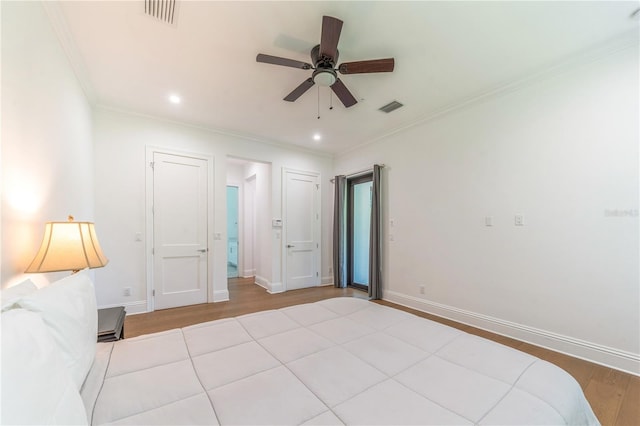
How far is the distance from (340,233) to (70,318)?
13.7 ft

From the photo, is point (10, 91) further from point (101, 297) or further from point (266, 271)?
point (266, 271)

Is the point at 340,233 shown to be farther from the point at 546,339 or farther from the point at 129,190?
the point at 129,190

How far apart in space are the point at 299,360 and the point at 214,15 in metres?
2.36

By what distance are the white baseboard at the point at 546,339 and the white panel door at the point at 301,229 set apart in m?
2.12

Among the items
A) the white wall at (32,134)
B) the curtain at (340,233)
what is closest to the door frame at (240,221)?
the curtain at (340,233)

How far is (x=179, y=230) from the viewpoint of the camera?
3684 millimetres

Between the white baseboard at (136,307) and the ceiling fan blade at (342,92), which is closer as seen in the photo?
the ceiling fan blade at (342,92)

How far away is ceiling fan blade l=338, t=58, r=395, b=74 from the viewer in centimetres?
208

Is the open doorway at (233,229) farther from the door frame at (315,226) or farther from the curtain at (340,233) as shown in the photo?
the curtain at (340,233)

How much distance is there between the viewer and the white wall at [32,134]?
1.28m

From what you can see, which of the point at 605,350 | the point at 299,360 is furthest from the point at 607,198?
the point at 299,360

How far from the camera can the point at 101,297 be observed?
3195 mm

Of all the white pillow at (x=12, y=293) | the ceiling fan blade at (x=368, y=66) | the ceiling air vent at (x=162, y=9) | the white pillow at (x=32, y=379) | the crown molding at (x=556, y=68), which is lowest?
the white pillow at (x=32, y=379)

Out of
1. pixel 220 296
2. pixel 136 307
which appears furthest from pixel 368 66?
pixel 136 307
